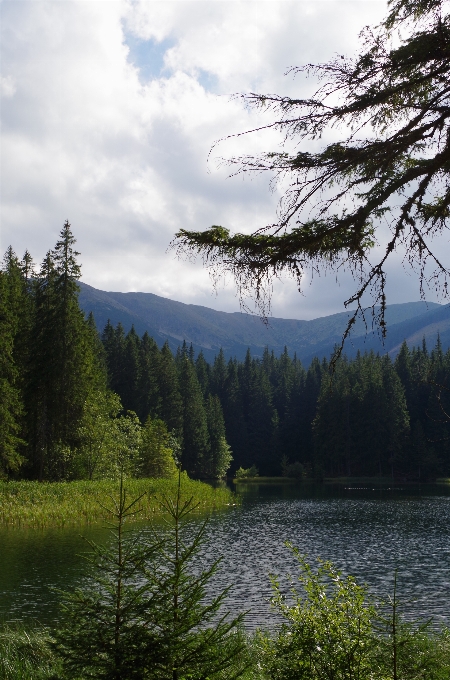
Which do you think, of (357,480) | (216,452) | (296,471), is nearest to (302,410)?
(296,471)

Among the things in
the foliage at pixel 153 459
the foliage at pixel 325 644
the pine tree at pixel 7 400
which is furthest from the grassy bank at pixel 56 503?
the foliage at pixel 325 644

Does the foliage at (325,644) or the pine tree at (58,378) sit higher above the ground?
the pine tree at (58,378)

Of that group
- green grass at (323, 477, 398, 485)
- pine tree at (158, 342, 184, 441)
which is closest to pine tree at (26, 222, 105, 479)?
pine tree at (158, 342, 184, 441)

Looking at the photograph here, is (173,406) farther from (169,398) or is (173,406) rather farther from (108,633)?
(108,633)

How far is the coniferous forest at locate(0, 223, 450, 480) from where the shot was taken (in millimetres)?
41219

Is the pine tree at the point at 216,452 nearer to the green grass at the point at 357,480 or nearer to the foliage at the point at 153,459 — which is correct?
the green grass at the point at 357,480

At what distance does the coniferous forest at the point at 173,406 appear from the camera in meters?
41.2

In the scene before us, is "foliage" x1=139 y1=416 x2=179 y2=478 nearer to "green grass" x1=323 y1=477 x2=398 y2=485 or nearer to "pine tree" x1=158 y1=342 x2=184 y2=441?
"pine tree" x1=158 y1=342 x2=184 y2=441

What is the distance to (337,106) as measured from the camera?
6.73 meters

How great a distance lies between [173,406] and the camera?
8256 cm

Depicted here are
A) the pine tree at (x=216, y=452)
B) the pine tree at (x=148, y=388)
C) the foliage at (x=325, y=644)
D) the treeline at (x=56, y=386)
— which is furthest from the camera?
the pine tree at (x=216, y=452)

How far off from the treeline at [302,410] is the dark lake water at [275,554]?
39.0 meters

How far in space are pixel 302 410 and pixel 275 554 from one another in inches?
3524

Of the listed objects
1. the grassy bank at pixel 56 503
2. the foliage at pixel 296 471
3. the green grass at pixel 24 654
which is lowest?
the foliage at pixel 296 471
